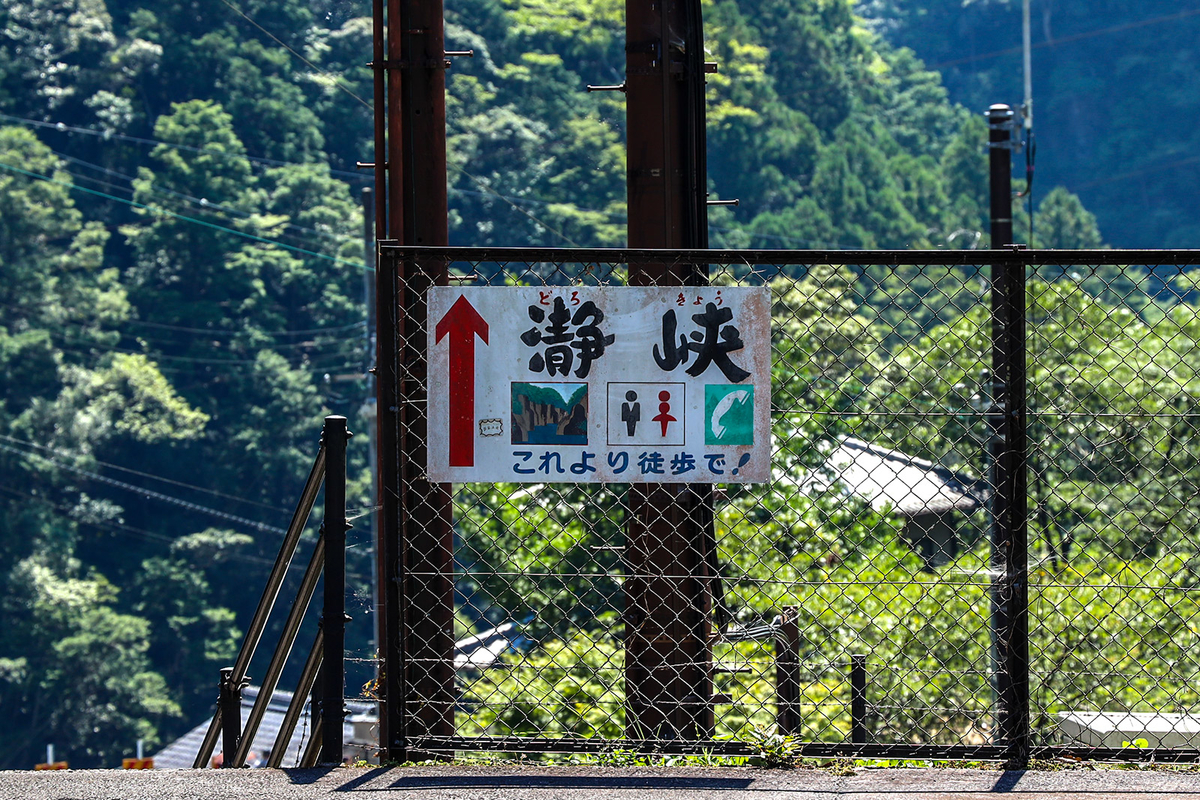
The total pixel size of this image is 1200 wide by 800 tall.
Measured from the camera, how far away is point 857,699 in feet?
14.3

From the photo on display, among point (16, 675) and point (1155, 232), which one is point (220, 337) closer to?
point (16, 675)

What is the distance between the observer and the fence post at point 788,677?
149 inches

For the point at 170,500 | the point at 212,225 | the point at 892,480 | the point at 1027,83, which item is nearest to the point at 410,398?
the point at 892,480

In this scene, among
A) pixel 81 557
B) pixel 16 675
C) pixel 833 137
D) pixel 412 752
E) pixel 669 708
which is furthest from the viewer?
pixel 833 137

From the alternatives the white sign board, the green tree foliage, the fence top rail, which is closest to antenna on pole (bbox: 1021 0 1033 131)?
the fence top rail

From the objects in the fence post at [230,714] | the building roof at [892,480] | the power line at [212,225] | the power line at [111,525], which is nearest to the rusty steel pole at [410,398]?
the fence post at [230,714]

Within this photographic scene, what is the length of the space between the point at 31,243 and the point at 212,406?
25.0 feet

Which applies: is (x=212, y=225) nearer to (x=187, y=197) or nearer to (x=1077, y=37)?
(x=187, y=197)

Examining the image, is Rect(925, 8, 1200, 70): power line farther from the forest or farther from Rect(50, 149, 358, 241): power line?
Rect(50, 149, 358, 241): power line

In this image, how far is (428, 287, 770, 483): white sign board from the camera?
3059 millimetres

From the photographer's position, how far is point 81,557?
38062 millimetres

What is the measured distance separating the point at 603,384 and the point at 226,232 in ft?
136

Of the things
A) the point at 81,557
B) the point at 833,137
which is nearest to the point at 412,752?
the point at 81,557

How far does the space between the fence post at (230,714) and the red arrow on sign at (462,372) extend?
1.50m
